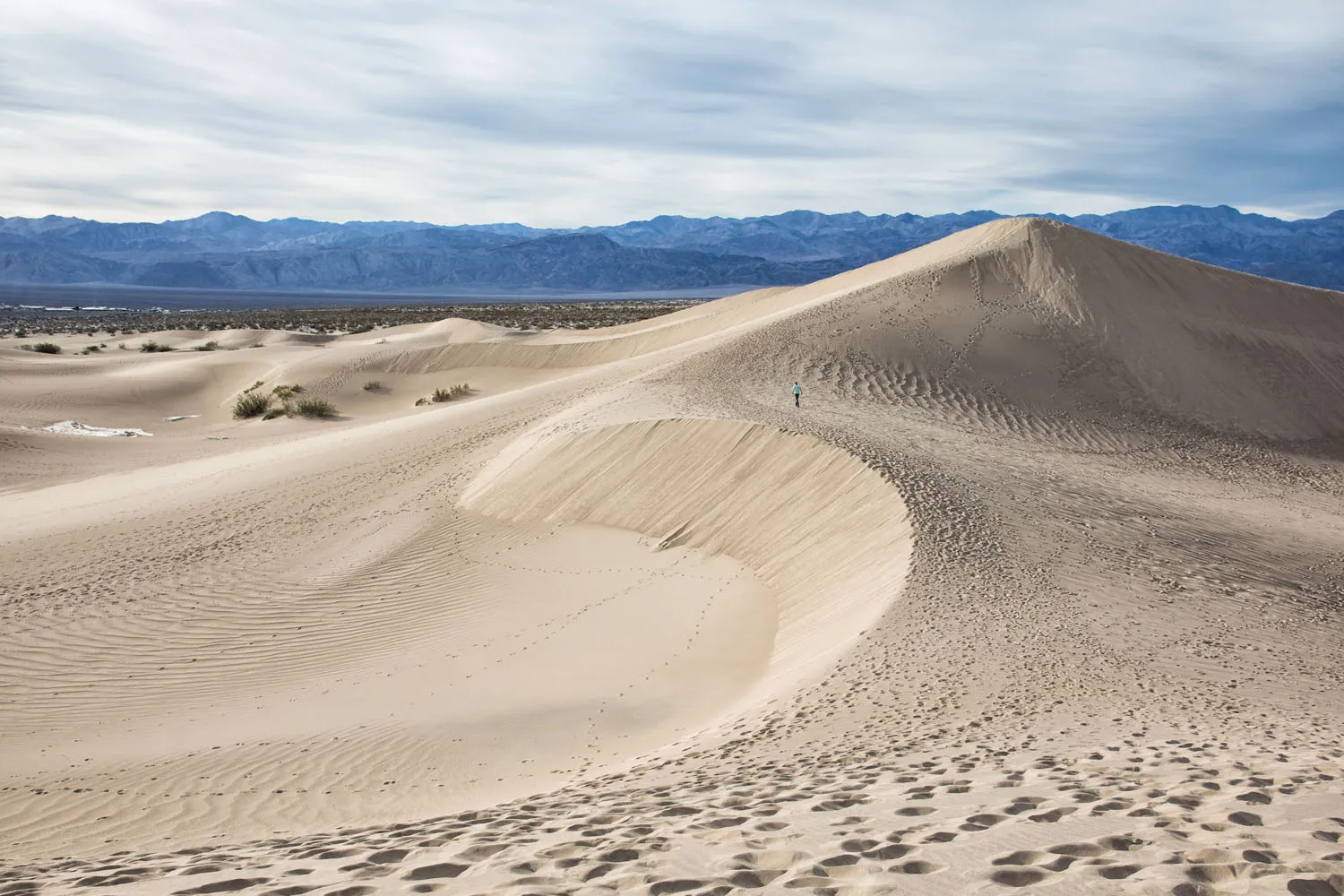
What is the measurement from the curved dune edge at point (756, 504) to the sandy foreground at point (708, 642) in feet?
0.21

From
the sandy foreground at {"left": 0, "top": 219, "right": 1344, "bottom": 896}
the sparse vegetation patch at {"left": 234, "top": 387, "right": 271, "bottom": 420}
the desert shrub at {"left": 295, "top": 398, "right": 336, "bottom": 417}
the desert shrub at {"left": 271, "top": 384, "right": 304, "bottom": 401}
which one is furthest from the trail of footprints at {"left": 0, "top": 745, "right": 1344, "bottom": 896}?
the desert shrub at {"left": 271, "top": 384, "right": 304, "bottom": 401}

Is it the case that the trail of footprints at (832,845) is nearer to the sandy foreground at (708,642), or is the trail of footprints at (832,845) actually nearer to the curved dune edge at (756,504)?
the sandy foreground at (708,642)

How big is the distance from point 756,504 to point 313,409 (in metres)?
21.7

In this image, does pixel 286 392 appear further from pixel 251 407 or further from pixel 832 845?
pixel 832 845

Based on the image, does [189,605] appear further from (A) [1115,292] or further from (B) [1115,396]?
(A) [1115,292]

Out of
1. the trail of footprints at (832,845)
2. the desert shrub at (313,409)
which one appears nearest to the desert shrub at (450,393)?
the desert shrub at (313,409)

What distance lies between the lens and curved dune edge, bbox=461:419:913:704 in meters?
10.5

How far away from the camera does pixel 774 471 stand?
14.5 metres

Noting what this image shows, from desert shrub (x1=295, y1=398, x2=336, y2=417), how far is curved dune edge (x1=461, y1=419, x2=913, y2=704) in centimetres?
1579

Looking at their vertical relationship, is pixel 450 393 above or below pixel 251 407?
above

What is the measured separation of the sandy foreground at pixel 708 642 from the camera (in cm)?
482

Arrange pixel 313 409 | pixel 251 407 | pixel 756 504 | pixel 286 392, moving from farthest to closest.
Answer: pixel 286 392 < pixel 251 407 < pixel 313 409 < pixel 756 504

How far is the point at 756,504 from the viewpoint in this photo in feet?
46.2

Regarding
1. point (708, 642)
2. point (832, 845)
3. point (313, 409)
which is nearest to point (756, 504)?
point (708, 642)
